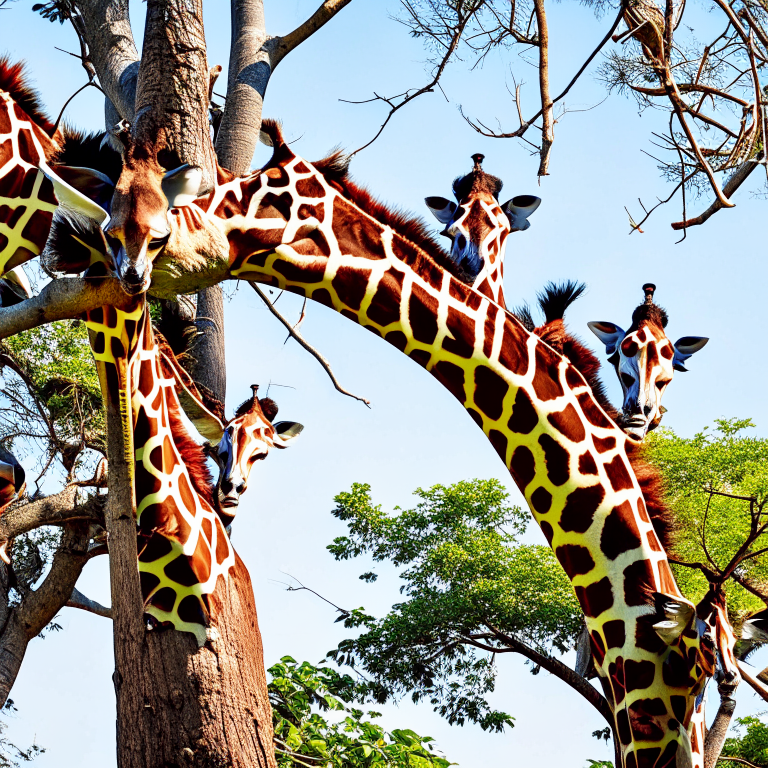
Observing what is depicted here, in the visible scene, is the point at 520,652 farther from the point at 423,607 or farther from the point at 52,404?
the point at 52,404

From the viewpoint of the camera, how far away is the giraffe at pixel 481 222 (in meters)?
7.02

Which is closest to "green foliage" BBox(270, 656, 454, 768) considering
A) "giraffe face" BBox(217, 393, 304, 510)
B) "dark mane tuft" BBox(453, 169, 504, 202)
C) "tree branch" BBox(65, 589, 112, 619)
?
"giraffe face" BBox(217, 393, 304, 510)

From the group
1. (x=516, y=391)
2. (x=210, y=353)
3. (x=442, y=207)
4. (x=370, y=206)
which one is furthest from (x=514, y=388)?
(x=210, y=353)

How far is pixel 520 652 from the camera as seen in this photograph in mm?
14188

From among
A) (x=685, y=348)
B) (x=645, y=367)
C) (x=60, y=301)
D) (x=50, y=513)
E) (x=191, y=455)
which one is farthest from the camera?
(x=50, y=513)

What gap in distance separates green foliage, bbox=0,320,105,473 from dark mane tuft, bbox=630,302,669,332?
7882 mm

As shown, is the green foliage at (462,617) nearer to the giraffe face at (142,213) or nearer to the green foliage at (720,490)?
the green foliage at (720,490)

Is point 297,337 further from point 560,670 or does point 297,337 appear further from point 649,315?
point 560,670

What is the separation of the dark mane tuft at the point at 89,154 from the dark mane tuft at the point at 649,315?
359cm

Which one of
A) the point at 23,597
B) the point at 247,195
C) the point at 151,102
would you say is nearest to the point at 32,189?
the point at 151,102

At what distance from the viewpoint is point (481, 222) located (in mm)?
7250

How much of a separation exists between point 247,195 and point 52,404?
8760mm

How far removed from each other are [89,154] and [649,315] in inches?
148

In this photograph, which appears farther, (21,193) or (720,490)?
(720,490)
